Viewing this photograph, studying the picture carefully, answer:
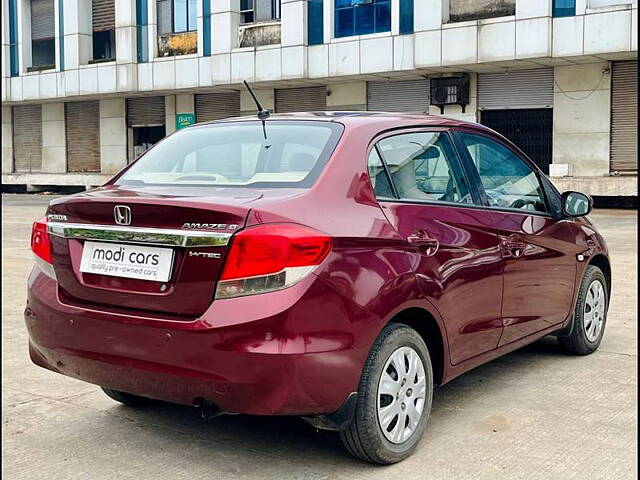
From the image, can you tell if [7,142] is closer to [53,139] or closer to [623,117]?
[53,139]

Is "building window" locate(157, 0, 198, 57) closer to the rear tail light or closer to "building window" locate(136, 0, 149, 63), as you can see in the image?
"building window" locate(136, 0, 149, 63)

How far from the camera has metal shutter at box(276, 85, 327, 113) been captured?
89.3ft

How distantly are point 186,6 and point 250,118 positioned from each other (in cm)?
2602

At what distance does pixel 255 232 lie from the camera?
3.29m

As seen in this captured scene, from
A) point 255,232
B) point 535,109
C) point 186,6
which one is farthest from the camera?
point 186,6

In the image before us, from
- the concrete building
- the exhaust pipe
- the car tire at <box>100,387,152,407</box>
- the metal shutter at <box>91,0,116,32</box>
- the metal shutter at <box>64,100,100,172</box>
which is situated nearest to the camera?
the exhaust pipe

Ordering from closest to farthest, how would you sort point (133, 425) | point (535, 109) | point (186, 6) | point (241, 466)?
point (241, 466) → point (133, 425) → point (535, 109) → point (186, 6)

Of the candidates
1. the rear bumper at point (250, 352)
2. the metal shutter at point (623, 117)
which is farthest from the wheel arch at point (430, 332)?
the metal shutter at point (623, 117)

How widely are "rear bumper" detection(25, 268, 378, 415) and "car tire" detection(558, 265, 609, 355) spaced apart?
8.26ft

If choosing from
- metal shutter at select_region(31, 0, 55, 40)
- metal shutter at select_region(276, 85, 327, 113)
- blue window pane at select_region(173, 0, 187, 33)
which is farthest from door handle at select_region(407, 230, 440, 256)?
metal shutter at select_region(31, 0, 55, 40)

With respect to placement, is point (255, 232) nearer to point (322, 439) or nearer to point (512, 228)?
point (322, 439)

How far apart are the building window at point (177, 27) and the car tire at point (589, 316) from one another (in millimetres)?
24487

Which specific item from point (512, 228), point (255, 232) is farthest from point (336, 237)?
point (512, 228)

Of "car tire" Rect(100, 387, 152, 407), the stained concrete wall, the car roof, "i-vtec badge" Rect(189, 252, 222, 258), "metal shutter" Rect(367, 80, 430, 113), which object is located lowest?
"car tire" Rect(100, 387, 152, 407)
